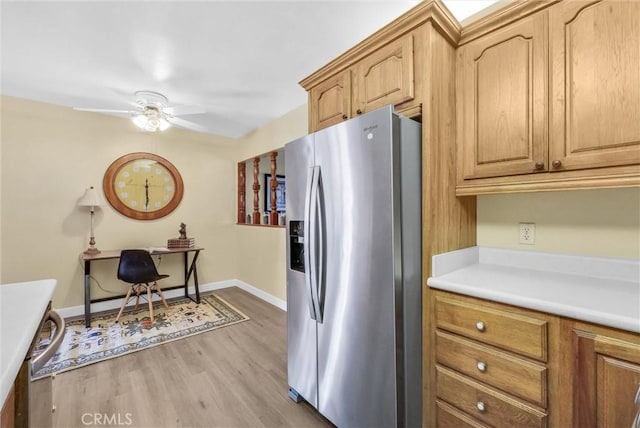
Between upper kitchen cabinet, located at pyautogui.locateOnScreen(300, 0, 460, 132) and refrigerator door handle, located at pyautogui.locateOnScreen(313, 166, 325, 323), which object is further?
refrigerator door handle, located at pyautogui.locateOnScreen(313, 166, 325, 323)

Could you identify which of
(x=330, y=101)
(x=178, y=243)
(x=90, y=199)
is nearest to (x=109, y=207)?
(x=90, y=199)

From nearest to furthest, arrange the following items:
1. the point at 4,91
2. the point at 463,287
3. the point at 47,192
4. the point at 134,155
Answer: the point at 463,287
the point at 4,91
the point at 47,192
the point at 134,155

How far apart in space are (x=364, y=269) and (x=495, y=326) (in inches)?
23.1

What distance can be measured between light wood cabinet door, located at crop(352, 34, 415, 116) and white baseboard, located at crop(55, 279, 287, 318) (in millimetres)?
2628

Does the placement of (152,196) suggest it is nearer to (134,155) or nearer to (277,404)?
(134,155)

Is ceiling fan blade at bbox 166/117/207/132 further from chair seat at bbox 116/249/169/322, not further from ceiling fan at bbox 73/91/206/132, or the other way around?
chair seat at bbox 116/249/169/322

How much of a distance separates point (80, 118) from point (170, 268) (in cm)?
212

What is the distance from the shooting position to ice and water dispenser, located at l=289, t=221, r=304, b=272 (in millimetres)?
1737

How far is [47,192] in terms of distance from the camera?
123 inches

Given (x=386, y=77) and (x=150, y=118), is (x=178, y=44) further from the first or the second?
(x=386, y=77)

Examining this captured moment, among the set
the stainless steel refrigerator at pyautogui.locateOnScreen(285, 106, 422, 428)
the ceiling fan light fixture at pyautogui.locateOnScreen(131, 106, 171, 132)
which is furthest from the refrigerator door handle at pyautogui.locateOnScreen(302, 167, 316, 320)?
the ceiling fan light fixture at pyautogui.locateOnScreen(131, 106, 171, 132)

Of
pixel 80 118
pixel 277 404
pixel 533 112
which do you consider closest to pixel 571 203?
pixel 533 112

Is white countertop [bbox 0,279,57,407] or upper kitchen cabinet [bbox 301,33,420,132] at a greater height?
upper kitchen cabinet [bbox 301,33,420,132]

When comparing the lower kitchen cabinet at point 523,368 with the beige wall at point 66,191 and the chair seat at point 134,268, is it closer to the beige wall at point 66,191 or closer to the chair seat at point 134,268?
the chair seat at point 134,268
